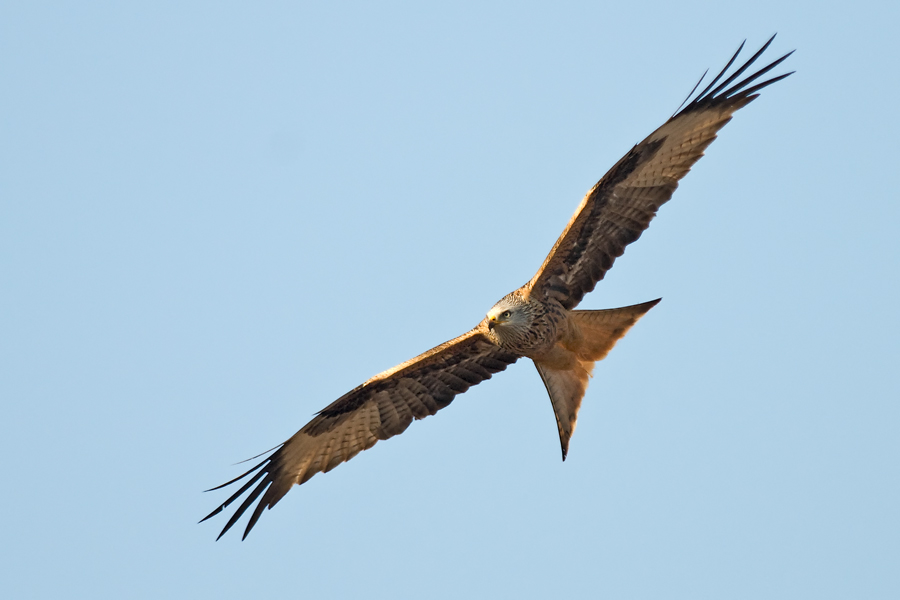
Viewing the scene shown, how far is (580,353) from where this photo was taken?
9688 mm

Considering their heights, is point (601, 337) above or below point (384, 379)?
below

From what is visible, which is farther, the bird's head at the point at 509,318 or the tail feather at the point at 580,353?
the tail feather at the point at 580,353

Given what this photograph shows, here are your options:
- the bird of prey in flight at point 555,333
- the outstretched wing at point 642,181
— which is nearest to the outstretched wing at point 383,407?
the bird of prey in flight at point 555,333

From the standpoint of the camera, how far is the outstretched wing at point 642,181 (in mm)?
9320

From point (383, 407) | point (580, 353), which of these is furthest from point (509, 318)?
point (383, 407)

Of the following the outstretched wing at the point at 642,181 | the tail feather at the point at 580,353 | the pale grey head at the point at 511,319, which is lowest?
the tail feather at the point at 580,353

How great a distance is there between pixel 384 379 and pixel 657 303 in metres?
2.39

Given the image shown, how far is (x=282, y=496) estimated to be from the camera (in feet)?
32.0

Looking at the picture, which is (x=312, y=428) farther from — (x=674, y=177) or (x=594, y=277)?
→ (x=674, y=177)

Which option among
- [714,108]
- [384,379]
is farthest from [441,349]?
[714,108]

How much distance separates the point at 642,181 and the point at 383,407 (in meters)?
2.94

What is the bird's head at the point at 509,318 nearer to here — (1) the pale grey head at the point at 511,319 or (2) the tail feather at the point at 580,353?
(1) the pale grey head at the point at 511,319

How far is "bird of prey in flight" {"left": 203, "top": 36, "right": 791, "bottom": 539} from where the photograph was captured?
30.8 ft

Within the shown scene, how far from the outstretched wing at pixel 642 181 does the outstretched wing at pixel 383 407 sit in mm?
884
